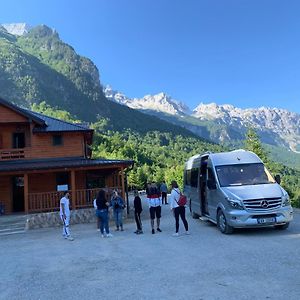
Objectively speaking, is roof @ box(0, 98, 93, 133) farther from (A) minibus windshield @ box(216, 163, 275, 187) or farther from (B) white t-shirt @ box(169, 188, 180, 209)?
(A) minibus windshield @ box(216, 163, 275, 187)

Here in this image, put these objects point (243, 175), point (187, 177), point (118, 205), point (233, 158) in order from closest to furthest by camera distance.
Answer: point (243, 175)
point (233, 158)
point (118, 205)
point (187, 177)

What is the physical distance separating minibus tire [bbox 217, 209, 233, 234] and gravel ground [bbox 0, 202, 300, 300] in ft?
0.69

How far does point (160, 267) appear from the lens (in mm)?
7988

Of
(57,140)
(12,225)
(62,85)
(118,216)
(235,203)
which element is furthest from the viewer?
(62,85)

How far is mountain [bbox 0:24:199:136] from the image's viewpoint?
129625 mm

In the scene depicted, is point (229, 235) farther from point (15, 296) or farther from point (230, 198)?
point (15, 296)

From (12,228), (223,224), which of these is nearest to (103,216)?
(223,224)

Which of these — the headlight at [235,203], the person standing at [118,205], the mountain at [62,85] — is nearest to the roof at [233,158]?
the headlight at [235,203]

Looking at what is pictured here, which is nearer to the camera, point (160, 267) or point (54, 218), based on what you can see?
point (160, 267)

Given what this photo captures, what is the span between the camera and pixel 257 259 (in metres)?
8.05

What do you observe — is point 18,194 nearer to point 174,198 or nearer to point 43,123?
point 43,123

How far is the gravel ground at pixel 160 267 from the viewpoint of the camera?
20.5ft

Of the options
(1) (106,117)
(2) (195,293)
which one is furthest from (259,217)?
(1) (106,117)

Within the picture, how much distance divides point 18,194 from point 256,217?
1668 cm
